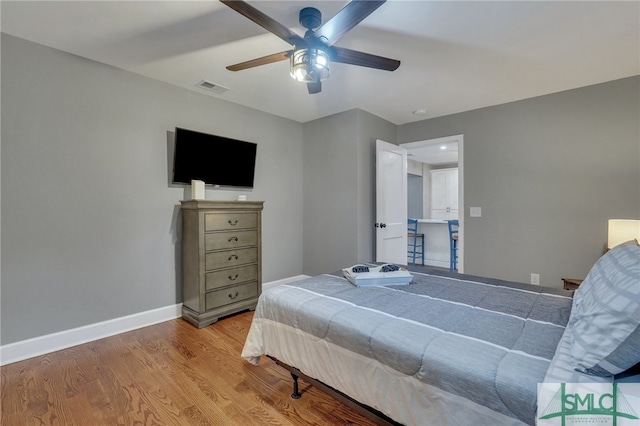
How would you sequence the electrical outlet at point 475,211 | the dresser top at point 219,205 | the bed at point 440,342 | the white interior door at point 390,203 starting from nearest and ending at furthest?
the bed at point 440,342 < the dresser top at point 219,205 < the electrical outlet at point 475,211 < the white interior door at point 390,203

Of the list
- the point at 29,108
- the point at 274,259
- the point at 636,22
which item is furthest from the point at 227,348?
the point at 636,22

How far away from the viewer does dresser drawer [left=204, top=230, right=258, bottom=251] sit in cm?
289

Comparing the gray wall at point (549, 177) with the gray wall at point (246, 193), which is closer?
the gray wall at point (246, 193)

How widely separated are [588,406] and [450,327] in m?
0.48

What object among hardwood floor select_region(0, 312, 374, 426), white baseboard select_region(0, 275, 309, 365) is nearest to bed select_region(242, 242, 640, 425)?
hardwood floor select_region(0, 312, 374, 426)

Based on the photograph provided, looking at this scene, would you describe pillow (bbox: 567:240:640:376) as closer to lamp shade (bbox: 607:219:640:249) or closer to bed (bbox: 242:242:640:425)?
bed (bbox: 242:242:640:425)

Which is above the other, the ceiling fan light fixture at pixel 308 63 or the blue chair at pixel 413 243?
the ceiling fan light fixture at pixel 308 63

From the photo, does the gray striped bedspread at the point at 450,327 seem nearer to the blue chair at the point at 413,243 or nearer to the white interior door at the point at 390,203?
the white interior door at the point at 390,203

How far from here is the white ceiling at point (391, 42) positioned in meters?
1.87

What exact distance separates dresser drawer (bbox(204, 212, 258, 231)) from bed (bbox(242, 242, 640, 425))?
1380 millimetres

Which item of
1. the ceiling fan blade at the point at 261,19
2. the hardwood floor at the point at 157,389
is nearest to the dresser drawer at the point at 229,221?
the hardwood floor at the point at 157,389

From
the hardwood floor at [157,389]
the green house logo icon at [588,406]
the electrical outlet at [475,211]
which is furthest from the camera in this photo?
the electrical outlet at [475,211]

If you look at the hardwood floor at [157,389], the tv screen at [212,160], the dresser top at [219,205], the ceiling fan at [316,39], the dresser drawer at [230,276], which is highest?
the ceiling fan at [316,39]

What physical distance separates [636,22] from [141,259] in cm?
436
